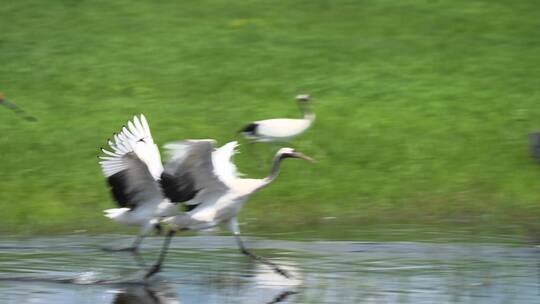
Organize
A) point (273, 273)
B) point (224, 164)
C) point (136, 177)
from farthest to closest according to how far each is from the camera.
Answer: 1. point (136, 177)
2. point (224, 164)
3. point (273, 273)

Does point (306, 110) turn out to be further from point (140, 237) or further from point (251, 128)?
point (140, 237)

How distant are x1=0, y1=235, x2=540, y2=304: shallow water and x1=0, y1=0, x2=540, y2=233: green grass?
1.85 metres

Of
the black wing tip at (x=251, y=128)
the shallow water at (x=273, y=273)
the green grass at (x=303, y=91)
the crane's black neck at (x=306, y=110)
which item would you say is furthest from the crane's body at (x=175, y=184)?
the crane's black neck at (x=306, y=110)

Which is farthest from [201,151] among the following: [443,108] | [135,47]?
[135,47]

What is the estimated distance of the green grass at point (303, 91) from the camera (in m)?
14.7

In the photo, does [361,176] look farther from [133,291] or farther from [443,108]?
[133,291]

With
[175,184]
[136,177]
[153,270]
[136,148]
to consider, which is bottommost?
[153,270]

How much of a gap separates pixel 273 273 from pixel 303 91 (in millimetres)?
8337

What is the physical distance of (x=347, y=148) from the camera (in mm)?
16297

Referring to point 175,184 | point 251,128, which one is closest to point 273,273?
point 175,184

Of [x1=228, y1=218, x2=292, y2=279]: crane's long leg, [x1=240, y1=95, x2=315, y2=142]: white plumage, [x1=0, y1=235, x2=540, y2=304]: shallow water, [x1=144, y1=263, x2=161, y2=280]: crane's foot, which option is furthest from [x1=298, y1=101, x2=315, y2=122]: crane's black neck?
[x1=144, y1=263, x2=161, y2=280]: crane's foot

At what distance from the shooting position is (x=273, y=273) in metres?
10.5

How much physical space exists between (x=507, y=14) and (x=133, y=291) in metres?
13.7

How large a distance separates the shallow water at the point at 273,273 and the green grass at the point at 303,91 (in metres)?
1.85
